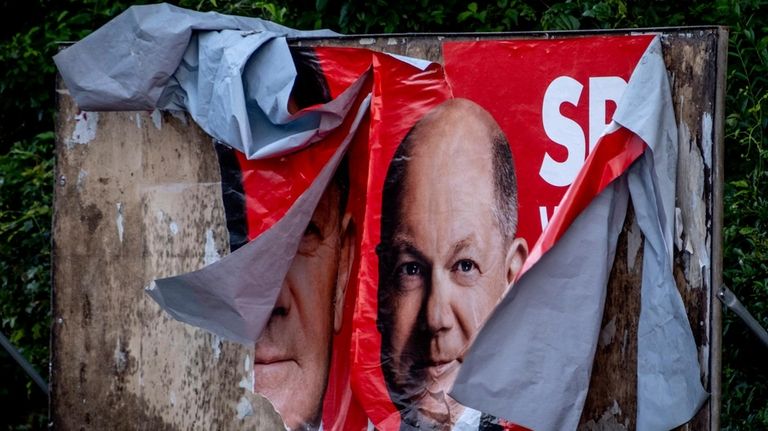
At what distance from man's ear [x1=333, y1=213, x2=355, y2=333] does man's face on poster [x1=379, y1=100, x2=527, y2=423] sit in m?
0.20

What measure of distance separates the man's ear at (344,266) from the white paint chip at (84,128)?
103 centimetres

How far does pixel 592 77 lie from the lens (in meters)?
3.27

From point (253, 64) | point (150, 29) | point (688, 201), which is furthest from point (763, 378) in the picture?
point (150, 29)

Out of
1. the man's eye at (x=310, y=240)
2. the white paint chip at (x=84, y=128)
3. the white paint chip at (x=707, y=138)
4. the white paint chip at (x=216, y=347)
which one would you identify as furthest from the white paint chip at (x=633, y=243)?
the white paint chip at (x=84, y=128)

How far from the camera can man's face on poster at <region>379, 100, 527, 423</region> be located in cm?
346

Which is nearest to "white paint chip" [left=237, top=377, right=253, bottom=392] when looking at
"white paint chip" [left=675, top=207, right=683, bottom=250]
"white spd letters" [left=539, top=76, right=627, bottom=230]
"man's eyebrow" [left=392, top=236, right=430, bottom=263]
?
"man's eyebrow" [left=392, top=236, right=430, bottom=263]

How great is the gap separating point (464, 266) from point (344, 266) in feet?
1.48

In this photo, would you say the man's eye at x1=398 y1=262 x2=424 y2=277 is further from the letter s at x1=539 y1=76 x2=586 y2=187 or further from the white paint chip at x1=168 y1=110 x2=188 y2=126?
the white paint chip at x1=168 y1=110 x2=188 y2=126

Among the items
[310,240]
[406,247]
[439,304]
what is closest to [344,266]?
[310,240]

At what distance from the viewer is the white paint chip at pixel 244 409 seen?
382 cm

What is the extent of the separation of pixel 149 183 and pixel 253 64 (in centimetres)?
65

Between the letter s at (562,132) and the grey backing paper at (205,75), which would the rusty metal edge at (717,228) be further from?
the grey backing paper at (205,75)

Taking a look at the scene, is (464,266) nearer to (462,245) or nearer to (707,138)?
(462,245)

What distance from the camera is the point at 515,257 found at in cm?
342
